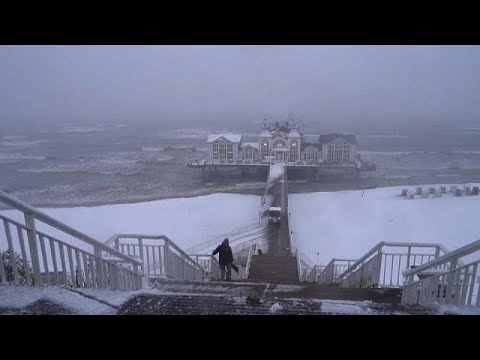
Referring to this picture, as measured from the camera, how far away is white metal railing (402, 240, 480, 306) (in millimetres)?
Answer: 3541

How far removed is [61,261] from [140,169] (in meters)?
39.9

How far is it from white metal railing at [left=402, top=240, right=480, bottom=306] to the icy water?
86.5 ft

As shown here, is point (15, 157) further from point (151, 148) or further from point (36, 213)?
point (36, 213)

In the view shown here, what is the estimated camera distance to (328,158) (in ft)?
130

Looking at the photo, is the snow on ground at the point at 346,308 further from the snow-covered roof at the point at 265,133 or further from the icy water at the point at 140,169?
the snow-covered roof at the point at 265,133

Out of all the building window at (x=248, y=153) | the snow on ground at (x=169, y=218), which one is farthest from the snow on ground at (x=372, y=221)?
the building window at (x=248, y=153)

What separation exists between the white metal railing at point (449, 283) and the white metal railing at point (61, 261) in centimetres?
391

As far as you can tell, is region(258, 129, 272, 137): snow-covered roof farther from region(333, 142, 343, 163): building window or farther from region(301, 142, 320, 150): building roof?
region(333, 142, 343, 163): building window

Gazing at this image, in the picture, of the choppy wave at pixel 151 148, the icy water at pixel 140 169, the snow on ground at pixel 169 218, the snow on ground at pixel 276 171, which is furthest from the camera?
the choppy wave at pixel 151 148

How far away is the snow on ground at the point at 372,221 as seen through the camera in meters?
17.0

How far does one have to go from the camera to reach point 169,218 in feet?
72.7
